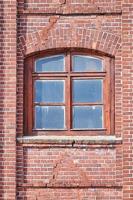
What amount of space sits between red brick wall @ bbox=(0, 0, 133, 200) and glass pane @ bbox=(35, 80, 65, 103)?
358 mm

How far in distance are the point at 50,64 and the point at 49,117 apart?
1.08 meters

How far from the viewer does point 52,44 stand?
12.1m

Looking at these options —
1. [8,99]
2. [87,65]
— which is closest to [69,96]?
[87,65]

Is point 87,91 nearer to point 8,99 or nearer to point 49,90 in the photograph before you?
point 49,90

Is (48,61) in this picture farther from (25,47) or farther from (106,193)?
(106,193)

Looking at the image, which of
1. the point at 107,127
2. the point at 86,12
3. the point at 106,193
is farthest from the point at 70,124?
the point at 86,12

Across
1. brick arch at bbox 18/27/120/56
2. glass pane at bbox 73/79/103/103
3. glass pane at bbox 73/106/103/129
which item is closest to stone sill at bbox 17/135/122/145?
glass pane at bbox 73/106/103/129

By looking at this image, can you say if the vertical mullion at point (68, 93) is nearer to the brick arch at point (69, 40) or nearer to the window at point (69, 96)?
the window at point (69, 96)

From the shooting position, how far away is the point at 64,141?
1184 centimetres

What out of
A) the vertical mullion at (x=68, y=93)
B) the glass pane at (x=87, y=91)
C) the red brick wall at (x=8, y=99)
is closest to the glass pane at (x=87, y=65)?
the vertical mullion at (x=68, y=93)

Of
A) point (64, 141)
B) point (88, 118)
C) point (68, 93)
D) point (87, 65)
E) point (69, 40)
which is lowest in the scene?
point (64, 141)

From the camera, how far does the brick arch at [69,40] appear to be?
12.1m

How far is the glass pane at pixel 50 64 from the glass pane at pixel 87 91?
446 mm

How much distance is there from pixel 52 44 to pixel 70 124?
1.65 m
